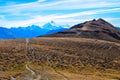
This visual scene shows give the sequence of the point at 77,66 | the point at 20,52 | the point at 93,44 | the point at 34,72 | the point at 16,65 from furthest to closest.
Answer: the point at 93,44 < the point at 20,52 < the point at 77,66 < the point at 16,65 < the point at 34,72

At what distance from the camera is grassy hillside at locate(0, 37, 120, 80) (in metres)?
103

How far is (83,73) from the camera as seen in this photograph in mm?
110375

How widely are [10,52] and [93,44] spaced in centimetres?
5917

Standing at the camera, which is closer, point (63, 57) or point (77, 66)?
point (77, 66)

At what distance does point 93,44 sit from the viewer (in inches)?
6855

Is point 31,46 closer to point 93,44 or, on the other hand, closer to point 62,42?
point 62,42

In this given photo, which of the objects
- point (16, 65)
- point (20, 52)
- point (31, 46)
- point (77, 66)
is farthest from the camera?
point (31, 46)

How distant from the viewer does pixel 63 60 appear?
422 ft

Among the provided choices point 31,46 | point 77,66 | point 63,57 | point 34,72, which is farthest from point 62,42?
point 34,72

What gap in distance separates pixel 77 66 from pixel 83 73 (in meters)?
12.4

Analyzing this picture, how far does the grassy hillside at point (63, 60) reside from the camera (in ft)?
337

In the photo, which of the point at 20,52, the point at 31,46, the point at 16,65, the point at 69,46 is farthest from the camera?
the point at 69,46

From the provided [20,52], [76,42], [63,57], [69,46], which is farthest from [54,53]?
[76,42]

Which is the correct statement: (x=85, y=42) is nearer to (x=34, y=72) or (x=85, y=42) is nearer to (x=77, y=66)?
(x=77, y=66)
